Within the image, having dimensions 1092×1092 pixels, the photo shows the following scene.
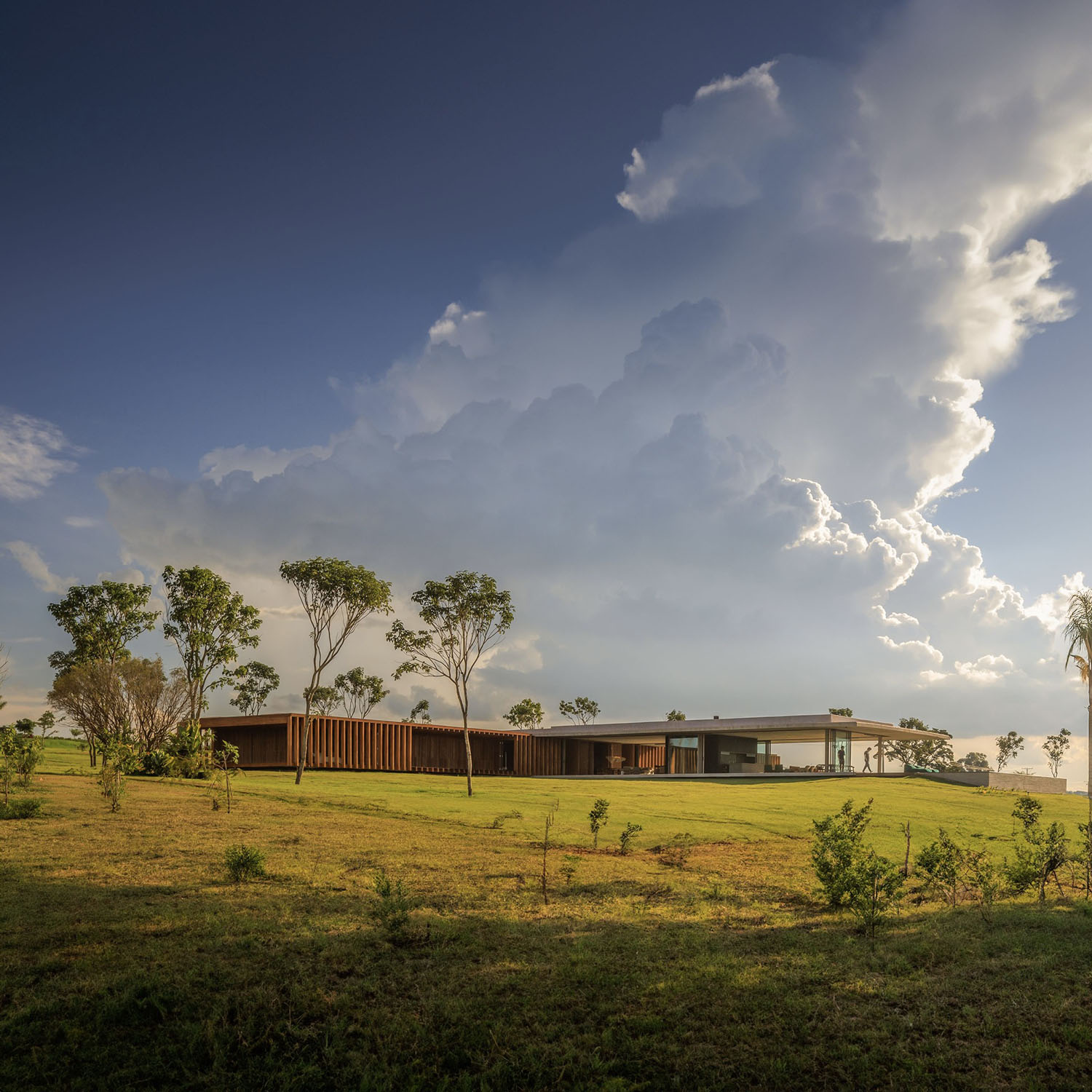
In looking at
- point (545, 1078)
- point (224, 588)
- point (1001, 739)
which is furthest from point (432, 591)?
point (1001, 739)

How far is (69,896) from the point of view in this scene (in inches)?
432

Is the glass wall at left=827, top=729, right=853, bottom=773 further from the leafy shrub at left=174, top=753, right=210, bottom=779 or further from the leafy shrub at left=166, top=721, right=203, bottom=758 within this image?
the leafy shrub at left=166, top=721, right=203, bottom=758

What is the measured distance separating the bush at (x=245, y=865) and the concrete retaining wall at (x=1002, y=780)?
44983 mm

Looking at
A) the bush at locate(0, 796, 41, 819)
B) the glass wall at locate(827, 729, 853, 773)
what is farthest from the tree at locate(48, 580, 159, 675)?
the glass wall at locate(827, 729, 853, 773)

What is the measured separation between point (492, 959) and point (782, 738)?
56672mm

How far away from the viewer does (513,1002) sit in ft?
25.5

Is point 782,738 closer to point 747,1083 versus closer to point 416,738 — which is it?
point 416,738

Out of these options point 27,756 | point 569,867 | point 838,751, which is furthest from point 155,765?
point 838,751

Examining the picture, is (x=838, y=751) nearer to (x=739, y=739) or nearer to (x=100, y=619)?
(x=739, y=739)

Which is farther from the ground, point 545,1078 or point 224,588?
point 224,588

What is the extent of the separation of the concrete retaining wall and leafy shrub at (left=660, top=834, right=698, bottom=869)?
33345mm

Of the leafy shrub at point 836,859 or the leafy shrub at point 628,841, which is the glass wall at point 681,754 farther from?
the leafy shrub at point 836,859

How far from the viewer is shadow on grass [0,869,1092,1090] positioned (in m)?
6.49

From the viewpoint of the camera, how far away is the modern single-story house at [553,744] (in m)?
50.3
